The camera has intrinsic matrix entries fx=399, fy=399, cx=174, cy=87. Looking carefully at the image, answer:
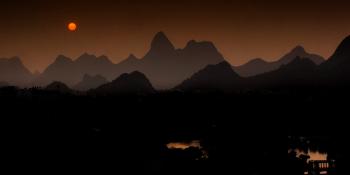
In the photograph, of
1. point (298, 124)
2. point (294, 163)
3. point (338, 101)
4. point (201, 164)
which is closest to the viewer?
point (294, 163)

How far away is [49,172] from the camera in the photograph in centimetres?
2581

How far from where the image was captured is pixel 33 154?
2991cm

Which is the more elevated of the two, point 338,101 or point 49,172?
point 338,101

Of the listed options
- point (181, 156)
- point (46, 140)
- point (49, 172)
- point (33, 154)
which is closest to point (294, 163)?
point (181, 156)

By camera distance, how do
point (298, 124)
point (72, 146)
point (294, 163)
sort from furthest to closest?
point (298, 124), point (72, 146), point (294, 163)

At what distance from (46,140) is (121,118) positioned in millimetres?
59571

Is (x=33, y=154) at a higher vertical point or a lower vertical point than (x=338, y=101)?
lower

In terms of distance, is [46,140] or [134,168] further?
[46,140]

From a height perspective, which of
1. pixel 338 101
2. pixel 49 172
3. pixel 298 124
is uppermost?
pixel 338 101

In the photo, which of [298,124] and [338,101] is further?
[338,101]

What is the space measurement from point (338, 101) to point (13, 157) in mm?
Answer: 104169

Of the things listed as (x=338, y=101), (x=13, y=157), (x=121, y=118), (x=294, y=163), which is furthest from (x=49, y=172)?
(x=338, y=101)

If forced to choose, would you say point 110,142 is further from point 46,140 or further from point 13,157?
point 13,157

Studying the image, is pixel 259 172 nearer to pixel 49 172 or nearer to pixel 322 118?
pixel 49 172
